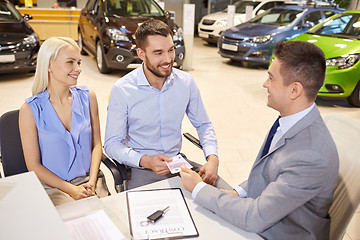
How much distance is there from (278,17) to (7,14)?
5.53 meters

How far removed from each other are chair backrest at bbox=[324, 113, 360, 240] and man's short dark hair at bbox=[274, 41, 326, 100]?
37 cm

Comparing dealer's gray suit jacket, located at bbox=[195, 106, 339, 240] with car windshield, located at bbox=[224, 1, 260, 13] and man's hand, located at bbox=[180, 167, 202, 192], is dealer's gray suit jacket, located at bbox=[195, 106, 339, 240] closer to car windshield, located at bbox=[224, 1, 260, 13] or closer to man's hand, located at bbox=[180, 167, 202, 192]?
man's hand, located at bbox=[180, 167, 202, 192]

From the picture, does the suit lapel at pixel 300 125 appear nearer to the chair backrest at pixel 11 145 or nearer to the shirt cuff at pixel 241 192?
the shirt cuff at pixel 241 192

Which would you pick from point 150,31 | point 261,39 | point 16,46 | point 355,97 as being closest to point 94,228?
point 150,31

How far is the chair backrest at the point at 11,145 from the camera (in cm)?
176

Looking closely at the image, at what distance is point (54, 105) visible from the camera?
195 cm

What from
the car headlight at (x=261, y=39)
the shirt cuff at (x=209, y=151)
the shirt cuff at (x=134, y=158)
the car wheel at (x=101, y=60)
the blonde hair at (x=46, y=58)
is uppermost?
the blonde hair at (x=46, y=58)

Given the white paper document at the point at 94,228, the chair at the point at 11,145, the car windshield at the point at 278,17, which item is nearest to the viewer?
the white paper document at the point at 94,228

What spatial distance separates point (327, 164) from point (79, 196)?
1.24 metres

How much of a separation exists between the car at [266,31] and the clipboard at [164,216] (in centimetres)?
592

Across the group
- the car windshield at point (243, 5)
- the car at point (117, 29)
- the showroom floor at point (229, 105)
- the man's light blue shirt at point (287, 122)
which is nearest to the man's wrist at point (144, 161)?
the man's light blue shirt at point (287, 122)

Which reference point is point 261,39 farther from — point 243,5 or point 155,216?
point 155,216

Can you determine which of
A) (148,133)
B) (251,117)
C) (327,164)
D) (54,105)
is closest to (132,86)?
(148,133)

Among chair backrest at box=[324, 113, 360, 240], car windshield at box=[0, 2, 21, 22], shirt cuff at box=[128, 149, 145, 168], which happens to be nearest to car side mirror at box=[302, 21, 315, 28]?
car windshield at box=[0, 2, 21, 22]
